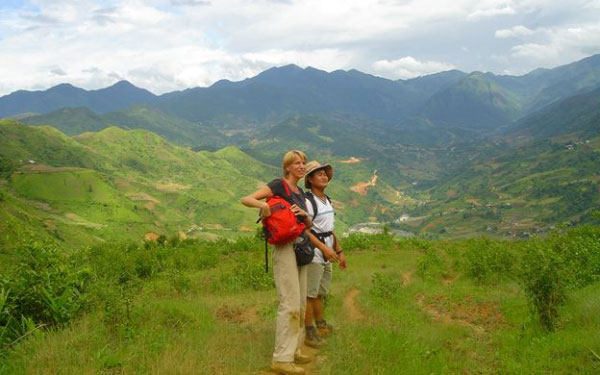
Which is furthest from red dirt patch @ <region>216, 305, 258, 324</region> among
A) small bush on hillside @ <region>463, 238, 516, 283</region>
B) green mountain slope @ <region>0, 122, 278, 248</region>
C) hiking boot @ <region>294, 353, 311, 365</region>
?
green mountain slope @ <region>0, 122, 278, 248</region>

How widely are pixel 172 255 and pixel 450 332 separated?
13972 mm

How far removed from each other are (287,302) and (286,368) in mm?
734

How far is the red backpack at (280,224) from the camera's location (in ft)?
16.3

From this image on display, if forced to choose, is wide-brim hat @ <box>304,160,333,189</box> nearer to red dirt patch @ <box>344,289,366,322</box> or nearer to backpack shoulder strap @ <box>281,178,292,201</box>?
backpack shoulder strap @ <box>281,178,292,201</box>

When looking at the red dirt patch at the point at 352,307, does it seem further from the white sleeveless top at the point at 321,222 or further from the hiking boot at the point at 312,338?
the white sleeveless top at the point at 321,222

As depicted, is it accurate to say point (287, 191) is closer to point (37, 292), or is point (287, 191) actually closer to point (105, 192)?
point (37, 292)

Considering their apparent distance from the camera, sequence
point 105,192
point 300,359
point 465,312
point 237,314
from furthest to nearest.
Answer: point 105,192
point 465,312
point 237,314
point 300,359

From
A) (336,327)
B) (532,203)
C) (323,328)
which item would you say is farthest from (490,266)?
(532,203)

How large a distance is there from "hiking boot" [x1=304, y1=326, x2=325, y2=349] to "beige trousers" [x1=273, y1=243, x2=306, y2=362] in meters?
1.02

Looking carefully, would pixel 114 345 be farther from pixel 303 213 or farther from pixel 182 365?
pixel 303 213

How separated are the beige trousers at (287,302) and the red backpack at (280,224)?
206 millimetres

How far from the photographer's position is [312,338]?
20.4 feet

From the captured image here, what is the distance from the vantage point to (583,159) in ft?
591

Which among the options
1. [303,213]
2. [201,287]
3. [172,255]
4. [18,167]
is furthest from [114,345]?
[18,167]
